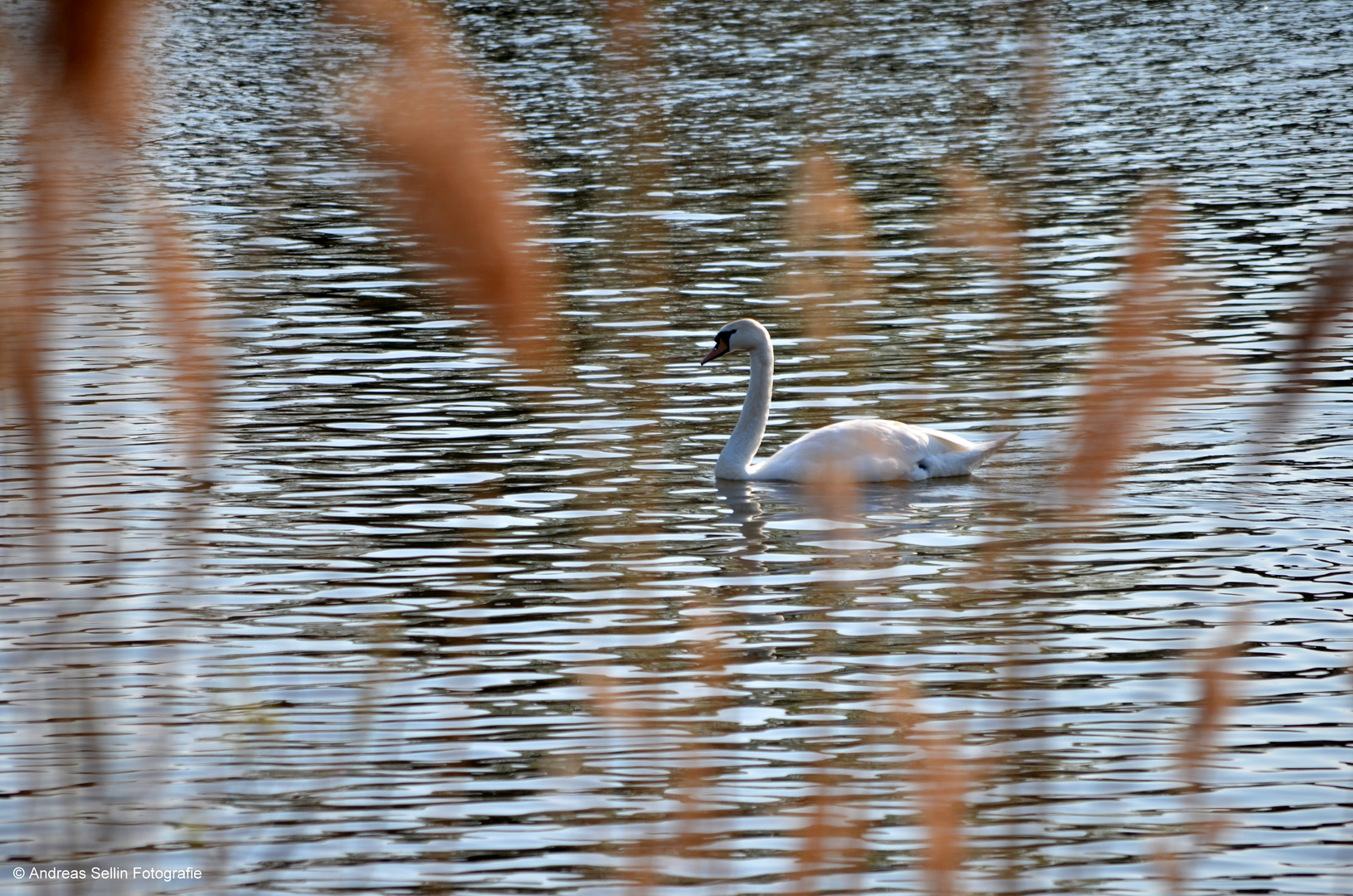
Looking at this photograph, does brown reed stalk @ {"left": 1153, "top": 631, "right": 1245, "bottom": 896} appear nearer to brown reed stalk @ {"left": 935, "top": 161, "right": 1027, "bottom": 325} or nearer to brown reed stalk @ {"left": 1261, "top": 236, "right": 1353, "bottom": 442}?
brown reed stalk @ {"left": 1261, "top": 236, "right": 1353, "bottom": 442}

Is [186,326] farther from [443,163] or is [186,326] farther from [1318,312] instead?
[1318,312]

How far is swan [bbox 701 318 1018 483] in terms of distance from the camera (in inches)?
398

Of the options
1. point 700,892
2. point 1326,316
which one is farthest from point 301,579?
point 1326,316

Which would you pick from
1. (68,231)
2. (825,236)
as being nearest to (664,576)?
(825,236)

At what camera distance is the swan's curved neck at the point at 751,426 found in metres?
10.6

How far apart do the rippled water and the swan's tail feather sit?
145 mm

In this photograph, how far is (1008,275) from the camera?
2029mm

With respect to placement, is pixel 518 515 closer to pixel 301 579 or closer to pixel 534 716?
pixel 301 579

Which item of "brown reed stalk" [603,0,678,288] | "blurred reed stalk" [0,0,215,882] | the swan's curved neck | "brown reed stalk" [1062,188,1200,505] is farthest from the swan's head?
"brown reed stalk" [1062,188,1200,505]

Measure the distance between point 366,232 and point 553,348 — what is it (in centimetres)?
1690

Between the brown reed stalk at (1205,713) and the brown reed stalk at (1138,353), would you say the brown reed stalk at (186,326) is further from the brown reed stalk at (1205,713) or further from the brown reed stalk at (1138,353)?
the brown reed stalk at (1205,713)

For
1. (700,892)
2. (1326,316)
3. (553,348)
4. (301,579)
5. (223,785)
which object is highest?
(1326,316)

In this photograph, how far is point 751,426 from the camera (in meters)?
10.8

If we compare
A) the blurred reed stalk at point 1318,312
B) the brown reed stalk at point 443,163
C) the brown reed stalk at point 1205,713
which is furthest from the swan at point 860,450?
the brown reed stalk at point 443,163
